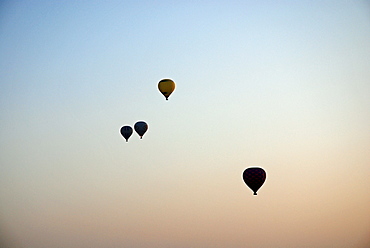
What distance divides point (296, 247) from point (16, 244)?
49.1 metres

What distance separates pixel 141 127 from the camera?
1516 inches

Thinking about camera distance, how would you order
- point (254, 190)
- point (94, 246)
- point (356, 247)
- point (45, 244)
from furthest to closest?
point (94, 246), point (45, 244), point (356, 247), point (254, 190)

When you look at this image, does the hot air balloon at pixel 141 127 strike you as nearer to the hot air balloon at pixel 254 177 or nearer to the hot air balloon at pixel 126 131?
the hot air balloon at pixel 126 131

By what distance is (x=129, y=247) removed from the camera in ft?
326

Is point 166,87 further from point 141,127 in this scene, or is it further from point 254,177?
point 254,177

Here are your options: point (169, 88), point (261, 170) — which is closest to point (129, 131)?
point (169, 88)

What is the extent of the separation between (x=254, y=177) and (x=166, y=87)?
27.4ft

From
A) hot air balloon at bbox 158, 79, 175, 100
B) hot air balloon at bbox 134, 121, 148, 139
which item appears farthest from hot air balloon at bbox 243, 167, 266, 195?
hot air balloon at bbox 134, 121, 148, 139

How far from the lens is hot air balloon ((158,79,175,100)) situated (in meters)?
34.0

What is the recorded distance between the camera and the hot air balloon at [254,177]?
99.7 ft

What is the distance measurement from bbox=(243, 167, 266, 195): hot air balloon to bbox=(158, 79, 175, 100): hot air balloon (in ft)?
24.1

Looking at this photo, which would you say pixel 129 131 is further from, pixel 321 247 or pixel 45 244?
pixel 321 247

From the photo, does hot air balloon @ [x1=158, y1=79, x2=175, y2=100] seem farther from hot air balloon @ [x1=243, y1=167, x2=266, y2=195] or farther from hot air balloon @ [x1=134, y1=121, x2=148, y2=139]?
hot air balloon @ [x1=243, y1=167, x2=266, y2=195]

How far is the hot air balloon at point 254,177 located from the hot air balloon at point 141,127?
9996 millimetres
